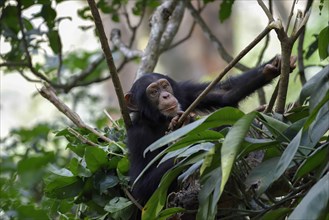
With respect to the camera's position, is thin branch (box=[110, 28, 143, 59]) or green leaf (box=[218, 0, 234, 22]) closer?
green leaf (box=[218, 0, 234, 22])

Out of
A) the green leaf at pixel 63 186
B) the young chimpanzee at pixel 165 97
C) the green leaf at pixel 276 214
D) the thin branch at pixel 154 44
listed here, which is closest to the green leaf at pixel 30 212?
the green leaf at pixel 63 186

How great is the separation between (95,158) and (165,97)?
0.77m

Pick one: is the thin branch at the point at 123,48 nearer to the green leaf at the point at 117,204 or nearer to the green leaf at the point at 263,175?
the green leaf at the point at 117,204

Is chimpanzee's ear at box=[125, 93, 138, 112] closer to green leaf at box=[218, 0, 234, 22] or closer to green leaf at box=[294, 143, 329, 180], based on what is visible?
green leaf at box=[218, 0, 234, 22]

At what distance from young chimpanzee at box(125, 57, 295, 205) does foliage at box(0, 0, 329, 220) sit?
4.3 inches

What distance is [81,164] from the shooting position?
3.30 m

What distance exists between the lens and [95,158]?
10.6 feet

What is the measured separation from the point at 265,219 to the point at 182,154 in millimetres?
328

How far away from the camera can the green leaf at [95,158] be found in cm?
321

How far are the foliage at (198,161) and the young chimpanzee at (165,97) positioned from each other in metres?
0.11

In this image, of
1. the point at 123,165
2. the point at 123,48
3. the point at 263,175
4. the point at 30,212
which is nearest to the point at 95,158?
the point at 123,165

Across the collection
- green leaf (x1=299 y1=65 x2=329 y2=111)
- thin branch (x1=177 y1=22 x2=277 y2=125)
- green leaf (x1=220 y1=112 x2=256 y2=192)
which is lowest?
green leaf (x1=220 y1=112 x2=256 y2=192)

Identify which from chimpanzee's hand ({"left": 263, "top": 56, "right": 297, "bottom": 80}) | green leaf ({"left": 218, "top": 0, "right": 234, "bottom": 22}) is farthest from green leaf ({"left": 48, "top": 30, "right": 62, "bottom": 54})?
chimpanzee's hand ({"left": 263, "top": 56, "right": 297, "bottom": 80})

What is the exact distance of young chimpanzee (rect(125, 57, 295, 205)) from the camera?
361 cm
